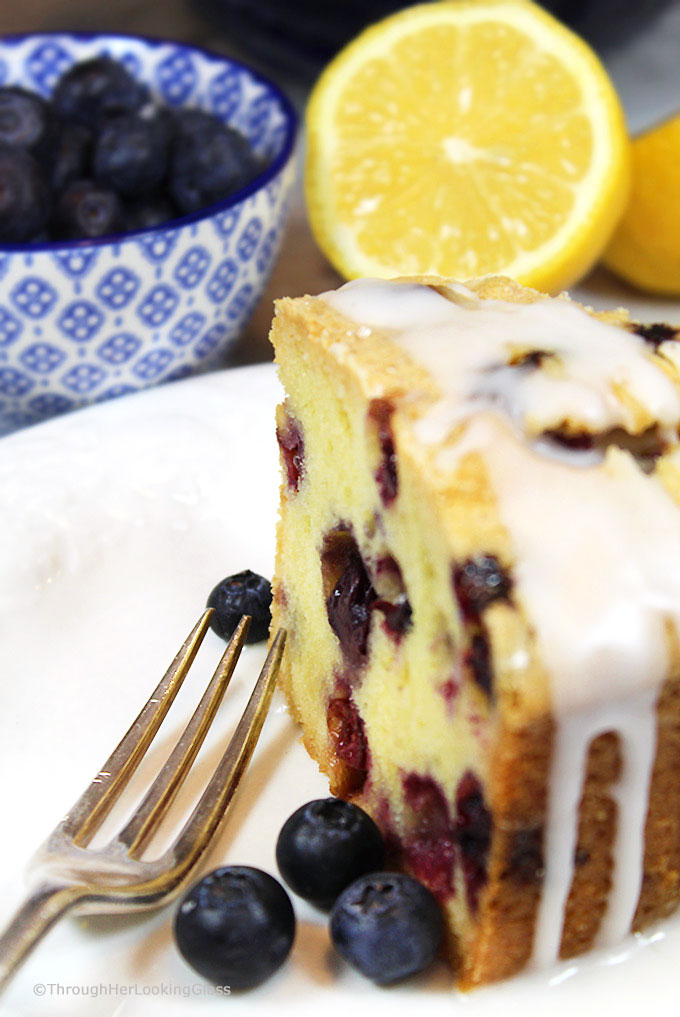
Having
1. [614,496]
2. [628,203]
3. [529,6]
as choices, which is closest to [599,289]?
[628,203]

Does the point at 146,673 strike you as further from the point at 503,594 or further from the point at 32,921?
Answer: the point at 503,594

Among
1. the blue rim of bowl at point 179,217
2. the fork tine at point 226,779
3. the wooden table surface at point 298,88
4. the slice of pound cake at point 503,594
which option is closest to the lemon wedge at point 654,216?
the wooden table surface at point 298,88

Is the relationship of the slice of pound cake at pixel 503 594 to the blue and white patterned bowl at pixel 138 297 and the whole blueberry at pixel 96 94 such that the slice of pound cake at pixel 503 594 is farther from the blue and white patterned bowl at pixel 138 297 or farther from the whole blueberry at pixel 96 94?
the whole blueberry at pixel 96 94

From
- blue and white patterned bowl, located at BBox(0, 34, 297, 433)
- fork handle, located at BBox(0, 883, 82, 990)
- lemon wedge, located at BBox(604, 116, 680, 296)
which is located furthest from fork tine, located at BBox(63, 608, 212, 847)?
lemon wedge, located at BBox(604, 116, 680, 296)

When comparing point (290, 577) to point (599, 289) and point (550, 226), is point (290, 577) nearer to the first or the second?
point (550, 226)

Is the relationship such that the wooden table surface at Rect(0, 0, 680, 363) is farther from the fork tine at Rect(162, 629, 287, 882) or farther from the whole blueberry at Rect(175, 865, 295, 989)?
the whole blueberry at Rect(175, 865, 295, 989)
